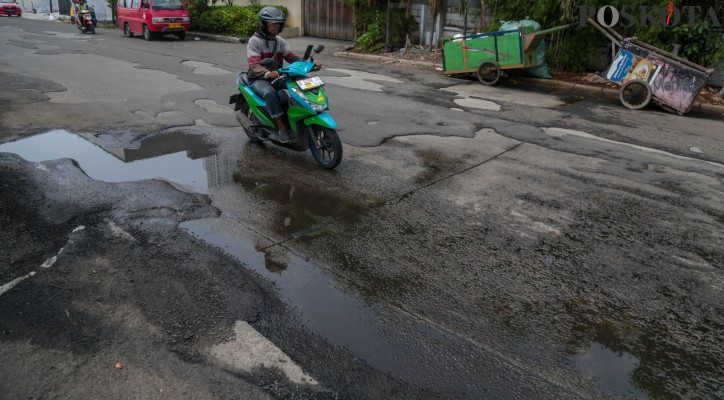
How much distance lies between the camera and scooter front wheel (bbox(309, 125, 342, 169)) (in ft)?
19.4

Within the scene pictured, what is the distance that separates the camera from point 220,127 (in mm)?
7840

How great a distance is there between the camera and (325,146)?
6.08 m

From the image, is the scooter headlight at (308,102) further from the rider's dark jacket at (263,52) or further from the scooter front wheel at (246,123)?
the scooter front wheel at (246,123)

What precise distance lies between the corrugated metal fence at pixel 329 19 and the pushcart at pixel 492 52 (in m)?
8.29

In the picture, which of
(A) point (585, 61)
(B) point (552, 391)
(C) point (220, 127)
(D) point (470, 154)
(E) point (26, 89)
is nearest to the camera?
(B) point (552, 391)

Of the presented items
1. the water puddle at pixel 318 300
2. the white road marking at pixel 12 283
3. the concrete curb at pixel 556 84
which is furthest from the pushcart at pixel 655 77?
the white road marking at pixel 12 283

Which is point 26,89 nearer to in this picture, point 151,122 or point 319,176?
point 151,122

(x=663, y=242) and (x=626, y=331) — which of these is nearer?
(x=626, y=331)

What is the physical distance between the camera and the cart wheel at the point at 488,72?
11781 mm

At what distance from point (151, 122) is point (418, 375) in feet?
21.6

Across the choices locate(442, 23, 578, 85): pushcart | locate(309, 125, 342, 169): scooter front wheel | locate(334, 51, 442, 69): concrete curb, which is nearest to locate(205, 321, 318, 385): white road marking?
locate(309, 125, 342, 169): scooter front wheel

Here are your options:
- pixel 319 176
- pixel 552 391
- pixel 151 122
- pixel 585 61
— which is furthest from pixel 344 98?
pixel 552 391

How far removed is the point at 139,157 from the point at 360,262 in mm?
3735

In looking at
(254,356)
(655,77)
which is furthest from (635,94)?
(254,356)
